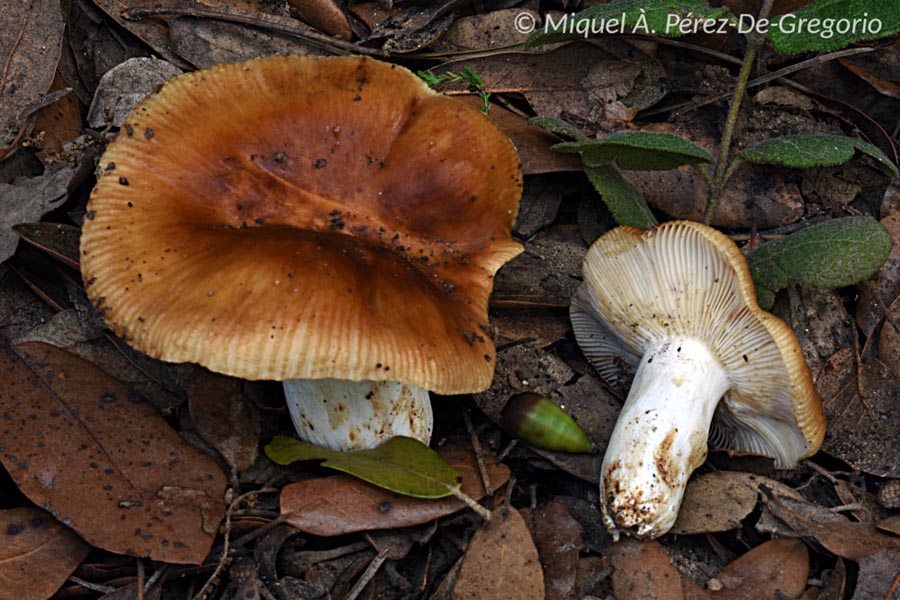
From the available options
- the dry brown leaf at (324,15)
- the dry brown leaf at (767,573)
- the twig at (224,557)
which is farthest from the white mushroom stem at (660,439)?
the dry brown leaf at (324,15)

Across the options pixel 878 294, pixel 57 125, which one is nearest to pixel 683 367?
pixel 878 294

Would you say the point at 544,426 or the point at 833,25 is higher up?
the point at 833,25

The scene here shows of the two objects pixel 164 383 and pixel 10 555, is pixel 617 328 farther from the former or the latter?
pixel 10 555

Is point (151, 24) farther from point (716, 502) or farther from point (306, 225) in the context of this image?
point (716, 502)

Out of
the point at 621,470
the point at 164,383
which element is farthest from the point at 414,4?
the point at 621,470

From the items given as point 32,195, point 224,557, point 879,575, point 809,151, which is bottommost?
point 879,575

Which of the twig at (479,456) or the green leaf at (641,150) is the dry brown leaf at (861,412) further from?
the twig at (479,456)
